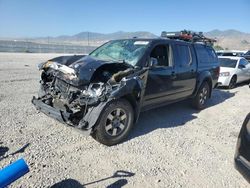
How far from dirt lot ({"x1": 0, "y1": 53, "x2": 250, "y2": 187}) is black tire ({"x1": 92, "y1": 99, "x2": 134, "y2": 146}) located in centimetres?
17

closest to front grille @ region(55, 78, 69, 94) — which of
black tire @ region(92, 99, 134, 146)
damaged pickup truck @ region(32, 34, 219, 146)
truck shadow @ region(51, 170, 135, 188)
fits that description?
damaged pickup truck @ region(32, 34, 219, 146)

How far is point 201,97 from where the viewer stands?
24.1ft

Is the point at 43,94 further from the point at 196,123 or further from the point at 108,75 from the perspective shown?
the point at 196,123

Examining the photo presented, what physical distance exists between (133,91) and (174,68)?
1734 mm

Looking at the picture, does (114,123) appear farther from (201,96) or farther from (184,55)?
(201,96)

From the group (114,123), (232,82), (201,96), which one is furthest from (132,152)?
(232,82)

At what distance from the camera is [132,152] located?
428cm

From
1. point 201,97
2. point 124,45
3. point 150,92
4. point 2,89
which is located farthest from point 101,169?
point 2,89

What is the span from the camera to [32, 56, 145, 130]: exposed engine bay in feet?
13.6

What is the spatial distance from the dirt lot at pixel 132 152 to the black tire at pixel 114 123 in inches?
6.8

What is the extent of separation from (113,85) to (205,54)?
4262mm

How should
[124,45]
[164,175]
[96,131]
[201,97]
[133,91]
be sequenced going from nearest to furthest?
[164,175]
[96,131]
[133,91]
[124,45]
[201,97]

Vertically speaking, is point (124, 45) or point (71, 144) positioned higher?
point (124, 45)

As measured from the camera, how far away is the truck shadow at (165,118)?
17.7ft
